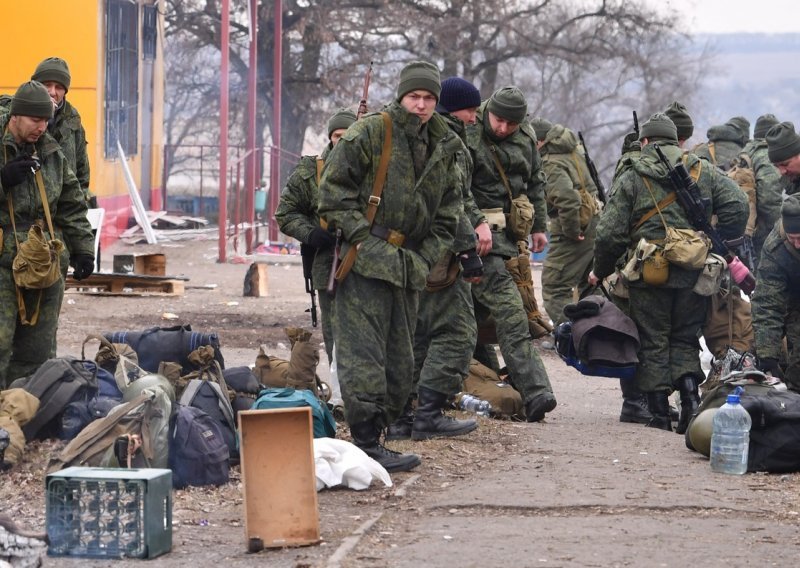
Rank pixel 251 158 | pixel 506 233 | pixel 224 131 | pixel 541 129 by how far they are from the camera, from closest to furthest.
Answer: pixel 506 233 → pixel 541 129 → pixel 224 131 → pixel 251 158

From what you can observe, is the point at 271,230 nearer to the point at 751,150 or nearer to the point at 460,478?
the point at 751,150

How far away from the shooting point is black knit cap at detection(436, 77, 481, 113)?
8.34m

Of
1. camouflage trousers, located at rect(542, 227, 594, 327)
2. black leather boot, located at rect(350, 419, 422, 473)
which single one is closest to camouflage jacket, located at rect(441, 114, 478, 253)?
black leather boot, located at rect(350, 419, 422, 473)

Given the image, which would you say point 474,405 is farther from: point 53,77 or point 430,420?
point 53,77

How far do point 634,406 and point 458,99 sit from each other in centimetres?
243

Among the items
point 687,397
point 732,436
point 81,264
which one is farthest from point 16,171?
point 687,397

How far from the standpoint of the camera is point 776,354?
8.41 meters

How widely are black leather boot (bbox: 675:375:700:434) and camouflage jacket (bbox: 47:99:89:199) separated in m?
3.77

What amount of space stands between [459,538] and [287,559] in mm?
707

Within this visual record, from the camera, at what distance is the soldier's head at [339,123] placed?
27.6 feet

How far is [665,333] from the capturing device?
9.18 meters

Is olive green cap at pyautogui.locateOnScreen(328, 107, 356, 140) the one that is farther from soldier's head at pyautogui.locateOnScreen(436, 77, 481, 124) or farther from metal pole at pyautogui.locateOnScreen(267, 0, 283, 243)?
metal pole at pyautogui.locateOnScreen(267, 0, 283, 243)

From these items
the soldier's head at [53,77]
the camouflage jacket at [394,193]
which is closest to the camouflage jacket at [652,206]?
the camouflage jacket at [394,193]

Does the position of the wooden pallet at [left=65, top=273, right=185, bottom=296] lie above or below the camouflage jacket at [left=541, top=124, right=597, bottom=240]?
below
